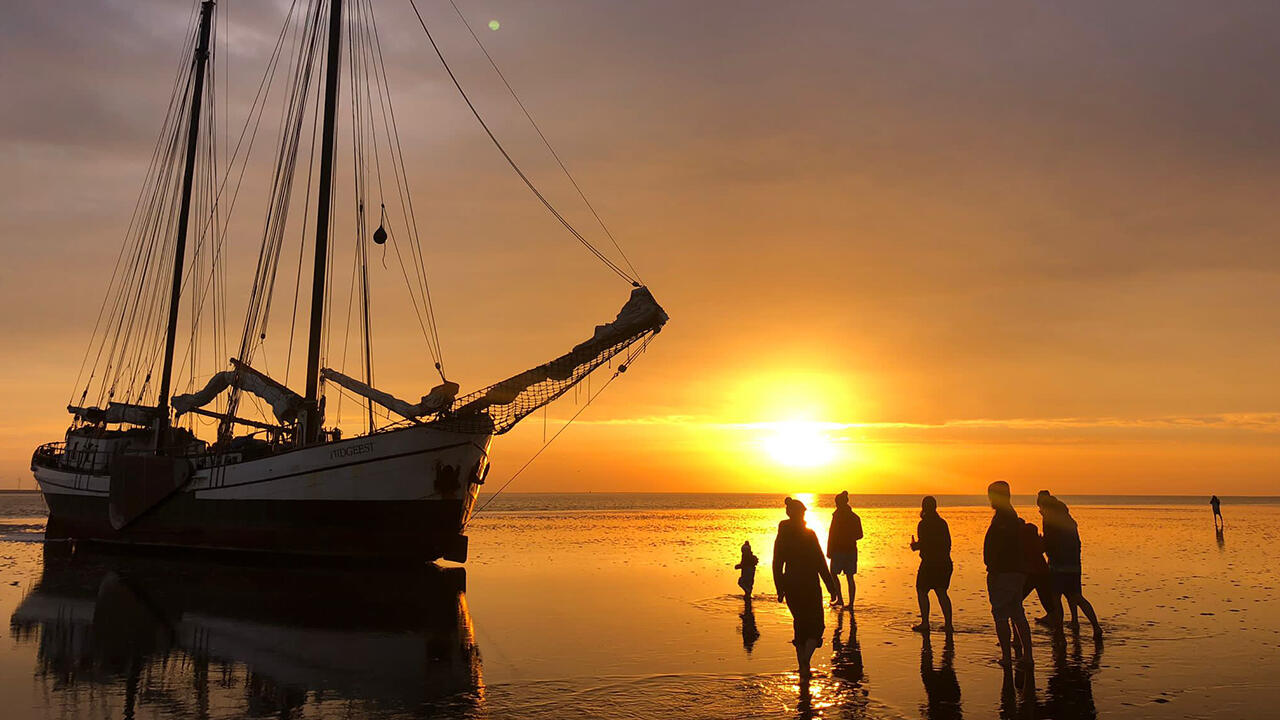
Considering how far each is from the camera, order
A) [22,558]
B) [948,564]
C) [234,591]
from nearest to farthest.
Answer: [948,564]
[234,591]
[22,558]

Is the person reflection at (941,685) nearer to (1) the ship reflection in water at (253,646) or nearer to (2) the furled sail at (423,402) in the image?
(1) the ship reflection in water at (253,646)

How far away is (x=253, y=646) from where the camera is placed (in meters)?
12.2

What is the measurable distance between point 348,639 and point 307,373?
19.7m

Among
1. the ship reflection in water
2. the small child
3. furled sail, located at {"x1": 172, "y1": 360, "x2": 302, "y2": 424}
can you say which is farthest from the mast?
Result: the small child

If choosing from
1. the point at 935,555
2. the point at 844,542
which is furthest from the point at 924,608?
the point at 844,542

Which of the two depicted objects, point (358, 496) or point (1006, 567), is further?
point (358, 496)

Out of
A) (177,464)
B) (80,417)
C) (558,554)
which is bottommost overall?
(558,554)

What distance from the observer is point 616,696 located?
8.86 meters

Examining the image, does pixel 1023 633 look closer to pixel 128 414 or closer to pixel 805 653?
pixel 805 653

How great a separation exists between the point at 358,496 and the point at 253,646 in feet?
47.3

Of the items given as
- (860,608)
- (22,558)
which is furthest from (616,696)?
(22,558)

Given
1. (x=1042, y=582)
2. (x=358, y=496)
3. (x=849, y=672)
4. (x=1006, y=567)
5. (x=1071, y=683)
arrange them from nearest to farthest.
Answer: (x=1071, y=683)
(x=1006, y=567)
(x=849, y=672)
(x=1042, y=582)
(x=358, y=496)

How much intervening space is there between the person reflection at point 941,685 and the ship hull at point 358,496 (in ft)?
58.9

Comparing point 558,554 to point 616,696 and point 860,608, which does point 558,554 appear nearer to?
point 860,608
